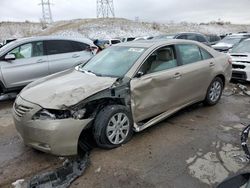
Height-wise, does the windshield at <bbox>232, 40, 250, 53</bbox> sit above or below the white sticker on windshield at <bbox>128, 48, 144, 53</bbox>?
below

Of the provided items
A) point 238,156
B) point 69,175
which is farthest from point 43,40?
point 238,156

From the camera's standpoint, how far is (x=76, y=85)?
3.92 metres

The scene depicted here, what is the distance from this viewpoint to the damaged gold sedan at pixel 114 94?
3502mm

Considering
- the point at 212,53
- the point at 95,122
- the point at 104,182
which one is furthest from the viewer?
the point at 212,53

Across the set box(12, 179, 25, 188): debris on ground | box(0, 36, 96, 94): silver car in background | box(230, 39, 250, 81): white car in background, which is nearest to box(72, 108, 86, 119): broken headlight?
box(12, 179, 25, 188): debris on ground

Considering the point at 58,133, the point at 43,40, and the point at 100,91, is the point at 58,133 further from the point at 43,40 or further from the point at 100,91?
the point at 43,40

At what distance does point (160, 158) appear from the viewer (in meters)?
3.75

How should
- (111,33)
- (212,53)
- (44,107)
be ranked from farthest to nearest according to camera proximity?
(111,33) → (212,53) → (44,107)

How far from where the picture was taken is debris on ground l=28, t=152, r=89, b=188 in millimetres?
3195

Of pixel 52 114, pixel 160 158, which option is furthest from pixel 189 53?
pixel 52 114

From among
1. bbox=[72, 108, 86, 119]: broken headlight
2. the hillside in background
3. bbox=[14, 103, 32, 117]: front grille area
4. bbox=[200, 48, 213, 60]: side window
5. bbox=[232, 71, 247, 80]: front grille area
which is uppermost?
the hillside in background

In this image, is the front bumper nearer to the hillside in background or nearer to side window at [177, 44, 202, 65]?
side window at [177, 44, 202, 65]

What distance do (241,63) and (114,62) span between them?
4.92 metres

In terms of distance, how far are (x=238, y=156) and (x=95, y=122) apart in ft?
6.71
